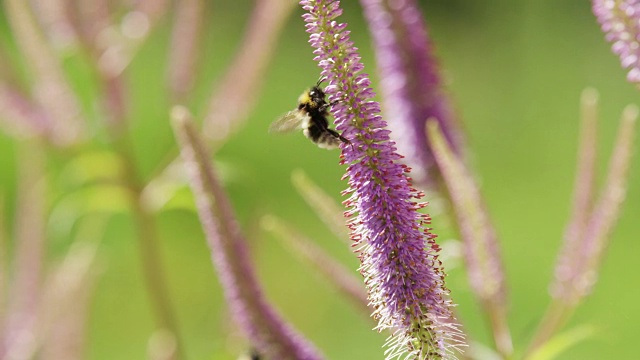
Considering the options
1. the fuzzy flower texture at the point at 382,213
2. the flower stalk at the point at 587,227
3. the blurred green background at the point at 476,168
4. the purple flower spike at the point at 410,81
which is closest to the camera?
the fuzzy flower texture at the point at 382,213

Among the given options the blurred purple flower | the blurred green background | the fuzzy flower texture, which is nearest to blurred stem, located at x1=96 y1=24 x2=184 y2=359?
the blurred purple flower

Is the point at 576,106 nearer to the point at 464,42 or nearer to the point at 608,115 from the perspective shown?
the point at 608,115

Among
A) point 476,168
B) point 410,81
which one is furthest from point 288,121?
point 476,168

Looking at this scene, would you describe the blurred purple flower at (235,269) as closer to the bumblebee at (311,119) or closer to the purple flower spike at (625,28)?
the bumblebee at (311,119)

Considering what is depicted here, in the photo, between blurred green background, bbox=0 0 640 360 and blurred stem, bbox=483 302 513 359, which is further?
blurred green background, bbox=0 0 640 360

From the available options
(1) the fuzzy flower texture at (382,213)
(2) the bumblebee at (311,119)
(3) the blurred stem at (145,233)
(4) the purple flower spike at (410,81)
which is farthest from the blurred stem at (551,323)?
(3) the blurred stem at (145,233)

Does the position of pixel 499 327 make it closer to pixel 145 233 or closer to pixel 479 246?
pixel 479 246

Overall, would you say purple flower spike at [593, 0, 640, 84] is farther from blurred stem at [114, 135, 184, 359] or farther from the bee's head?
blurred stem at [114, 135, 184, 359]
